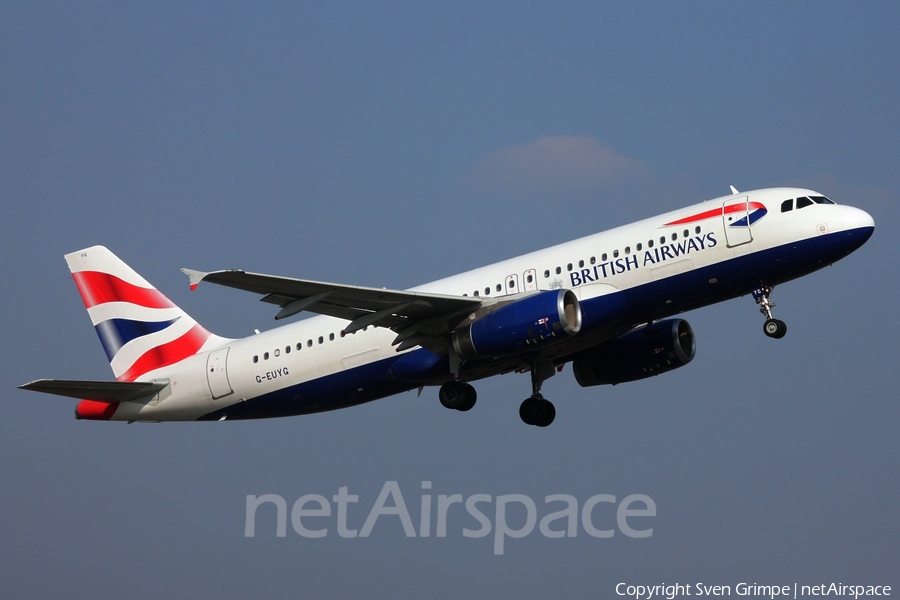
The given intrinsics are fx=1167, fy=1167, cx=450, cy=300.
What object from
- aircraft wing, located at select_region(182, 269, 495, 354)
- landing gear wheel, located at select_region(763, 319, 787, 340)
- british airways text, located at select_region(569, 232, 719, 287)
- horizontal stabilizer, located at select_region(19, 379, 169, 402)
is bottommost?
horizontal stabilizer, located at select_region(19, 379, 169, 402)

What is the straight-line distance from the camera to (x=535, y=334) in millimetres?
30250

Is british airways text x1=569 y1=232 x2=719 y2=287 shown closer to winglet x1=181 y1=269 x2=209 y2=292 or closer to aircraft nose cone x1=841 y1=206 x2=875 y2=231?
aircraft nose cone x1=841 y1=206 x2=875 y2=231

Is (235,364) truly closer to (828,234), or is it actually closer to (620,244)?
(620,244)

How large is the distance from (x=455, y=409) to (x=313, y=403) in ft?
14.3

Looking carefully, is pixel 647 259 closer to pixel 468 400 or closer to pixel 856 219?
pixel 856 219

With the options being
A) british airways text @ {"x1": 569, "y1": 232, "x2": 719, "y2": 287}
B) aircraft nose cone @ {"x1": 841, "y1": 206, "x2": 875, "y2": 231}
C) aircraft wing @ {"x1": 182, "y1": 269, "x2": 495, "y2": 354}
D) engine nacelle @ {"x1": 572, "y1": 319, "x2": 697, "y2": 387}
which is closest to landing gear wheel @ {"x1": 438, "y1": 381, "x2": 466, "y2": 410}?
A: aircraft wing @ {"x1": 182, "y1": 269, "x2": 495, "y2": 354}

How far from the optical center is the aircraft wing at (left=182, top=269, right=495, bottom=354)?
93.2ft

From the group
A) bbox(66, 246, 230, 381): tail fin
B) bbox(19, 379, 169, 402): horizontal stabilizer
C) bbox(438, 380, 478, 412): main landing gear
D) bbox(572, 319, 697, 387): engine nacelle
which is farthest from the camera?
bbox(66, 246, 230, 381): tail fin

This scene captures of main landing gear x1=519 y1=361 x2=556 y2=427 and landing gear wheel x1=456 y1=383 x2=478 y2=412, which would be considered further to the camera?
main landing gear x1=519 y1=361 x2=556 y2=427

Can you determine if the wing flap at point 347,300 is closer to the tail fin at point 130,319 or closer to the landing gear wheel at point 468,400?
the landing gear wheel at point 468,400

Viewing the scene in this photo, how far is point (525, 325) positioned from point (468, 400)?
4878 mm

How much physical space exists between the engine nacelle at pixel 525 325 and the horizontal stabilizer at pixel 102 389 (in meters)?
11.3

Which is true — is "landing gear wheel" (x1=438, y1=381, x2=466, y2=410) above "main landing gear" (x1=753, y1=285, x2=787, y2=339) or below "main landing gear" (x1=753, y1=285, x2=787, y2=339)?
below

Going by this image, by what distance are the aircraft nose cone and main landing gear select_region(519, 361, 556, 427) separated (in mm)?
10003
